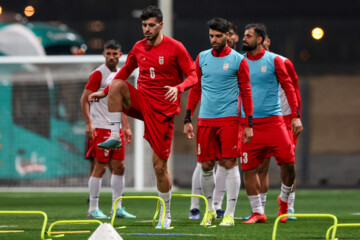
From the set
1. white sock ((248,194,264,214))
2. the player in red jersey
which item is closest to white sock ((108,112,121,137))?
the player in red jersey

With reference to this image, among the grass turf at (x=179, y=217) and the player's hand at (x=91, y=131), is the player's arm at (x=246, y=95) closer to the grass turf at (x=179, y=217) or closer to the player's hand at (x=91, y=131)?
the grass turf at (x=179, y=217)

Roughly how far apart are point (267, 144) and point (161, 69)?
5.58 ft

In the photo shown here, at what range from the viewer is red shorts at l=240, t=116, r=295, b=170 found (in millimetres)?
8984

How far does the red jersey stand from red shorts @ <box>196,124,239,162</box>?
0.65 m

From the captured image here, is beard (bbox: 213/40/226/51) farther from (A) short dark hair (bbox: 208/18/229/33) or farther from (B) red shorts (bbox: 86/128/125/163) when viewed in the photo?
(B) red shorts (bbox: 86/128/125/163)

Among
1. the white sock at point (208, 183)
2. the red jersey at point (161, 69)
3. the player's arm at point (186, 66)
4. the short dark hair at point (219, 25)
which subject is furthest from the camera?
the white sock at point (208, 183)

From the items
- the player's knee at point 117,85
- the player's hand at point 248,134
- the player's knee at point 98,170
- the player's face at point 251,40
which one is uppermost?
the player's face at point 251,40

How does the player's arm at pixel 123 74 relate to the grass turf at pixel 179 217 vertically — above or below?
above

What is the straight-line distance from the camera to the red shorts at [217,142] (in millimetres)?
8516

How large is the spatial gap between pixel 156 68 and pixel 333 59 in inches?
714

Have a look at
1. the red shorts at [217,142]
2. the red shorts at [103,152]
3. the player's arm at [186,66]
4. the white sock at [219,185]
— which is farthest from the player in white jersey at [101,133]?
the player's arm at [186,66]

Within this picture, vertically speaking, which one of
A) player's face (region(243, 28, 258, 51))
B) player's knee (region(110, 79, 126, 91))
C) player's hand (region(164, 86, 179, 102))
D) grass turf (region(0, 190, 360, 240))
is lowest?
grass turf (region(0, 190, 360, 240))

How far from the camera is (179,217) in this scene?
10.1 m

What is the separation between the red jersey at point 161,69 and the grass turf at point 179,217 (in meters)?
1.24
